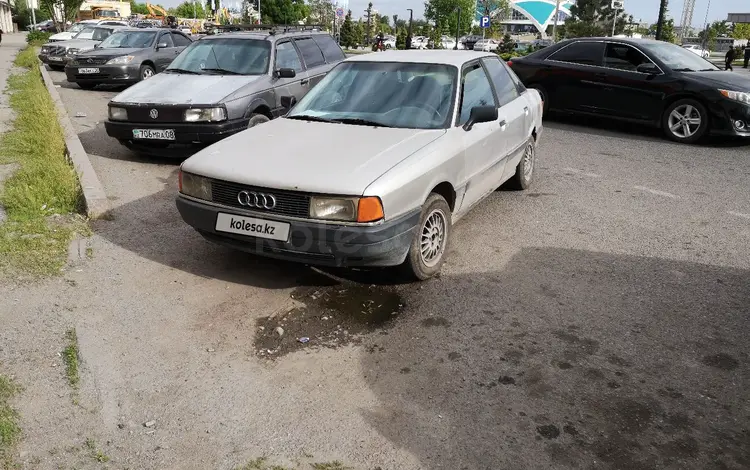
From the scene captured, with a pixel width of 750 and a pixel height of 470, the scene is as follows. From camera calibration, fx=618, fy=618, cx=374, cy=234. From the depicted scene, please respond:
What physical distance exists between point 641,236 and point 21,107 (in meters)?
10.9

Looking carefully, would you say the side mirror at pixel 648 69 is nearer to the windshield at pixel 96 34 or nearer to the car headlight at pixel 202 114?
the car headlight at pixel 202 114

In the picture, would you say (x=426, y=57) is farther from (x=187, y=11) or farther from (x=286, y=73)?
(x=187, y=11)

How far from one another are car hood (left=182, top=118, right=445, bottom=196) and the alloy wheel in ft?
22.7

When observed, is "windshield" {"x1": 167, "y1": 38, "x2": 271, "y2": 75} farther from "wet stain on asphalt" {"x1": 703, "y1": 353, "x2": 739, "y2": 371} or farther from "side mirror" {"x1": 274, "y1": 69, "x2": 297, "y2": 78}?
"wet stain on asphalt" {"x1": 703, "y1": 353, "x2": 739, "y2": 371}

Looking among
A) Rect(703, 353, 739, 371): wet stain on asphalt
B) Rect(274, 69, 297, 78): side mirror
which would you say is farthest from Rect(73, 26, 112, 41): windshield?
Rect(703, 353, 739, 371): wet stain on asphalt

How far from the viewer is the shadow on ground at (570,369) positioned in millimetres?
2822

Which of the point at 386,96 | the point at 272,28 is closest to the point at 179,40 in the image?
the point at 272,28

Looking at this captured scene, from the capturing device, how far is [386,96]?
514 centimetres

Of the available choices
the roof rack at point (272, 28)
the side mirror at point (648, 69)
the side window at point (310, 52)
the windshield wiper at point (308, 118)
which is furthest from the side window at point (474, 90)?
the side mirror at point (648, 69)

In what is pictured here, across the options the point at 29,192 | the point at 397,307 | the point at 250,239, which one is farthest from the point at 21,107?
the point at 397,307

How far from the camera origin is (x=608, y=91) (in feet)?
34.6

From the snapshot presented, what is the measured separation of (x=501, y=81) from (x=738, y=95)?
5.40 meters

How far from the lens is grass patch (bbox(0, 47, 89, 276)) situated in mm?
4810

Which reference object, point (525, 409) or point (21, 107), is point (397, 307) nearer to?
point (525, 409)
